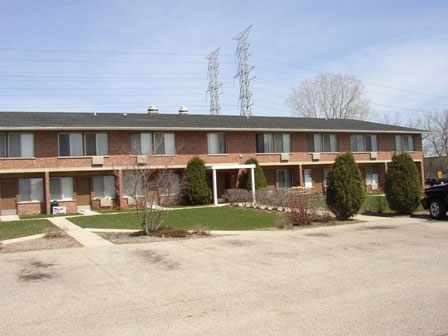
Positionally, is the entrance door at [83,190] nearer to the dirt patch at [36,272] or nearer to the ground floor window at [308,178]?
the ground floor window at [308,178]

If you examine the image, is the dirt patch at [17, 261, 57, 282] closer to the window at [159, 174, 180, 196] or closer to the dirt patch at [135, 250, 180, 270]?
the dirt patch at [135, 250, 180, 270]

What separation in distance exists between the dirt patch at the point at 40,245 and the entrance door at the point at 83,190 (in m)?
14.7

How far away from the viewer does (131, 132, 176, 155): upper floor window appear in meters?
29.4

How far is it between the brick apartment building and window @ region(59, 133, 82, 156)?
6 cm

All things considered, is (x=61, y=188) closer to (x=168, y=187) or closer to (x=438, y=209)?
(x=168, y=187)

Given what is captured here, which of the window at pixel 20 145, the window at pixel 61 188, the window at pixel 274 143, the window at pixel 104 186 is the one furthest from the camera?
the window at pixel 274 143

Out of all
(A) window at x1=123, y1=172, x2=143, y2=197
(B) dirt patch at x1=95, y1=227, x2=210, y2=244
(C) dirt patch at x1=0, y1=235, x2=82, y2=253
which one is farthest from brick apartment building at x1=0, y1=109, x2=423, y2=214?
(C) dirt patch at x1=0, y1=235, x2=82, y2=253

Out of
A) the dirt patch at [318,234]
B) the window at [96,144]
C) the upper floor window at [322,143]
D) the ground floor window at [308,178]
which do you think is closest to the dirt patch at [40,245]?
the dirt patch at [318,234]

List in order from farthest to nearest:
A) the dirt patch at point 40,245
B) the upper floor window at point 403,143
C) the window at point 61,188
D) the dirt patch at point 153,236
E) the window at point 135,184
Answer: the upper floor window at point 403,143, the window at point 61,188, the window at point 135,184, the dirt patch at point 153,236, the dirt patch at point 40,245

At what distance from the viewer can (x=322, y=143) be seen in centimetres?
3581

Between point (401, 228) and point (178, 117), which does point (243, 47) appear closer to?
point (178, 117)

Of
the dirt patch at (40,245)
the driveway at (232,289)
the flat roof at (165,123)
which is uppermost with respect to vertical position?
the flat roof at (165,123)

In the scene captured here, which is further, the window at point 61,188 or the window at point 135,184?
the window at point 61,188

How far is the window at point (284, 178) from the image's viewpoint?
114 feet
